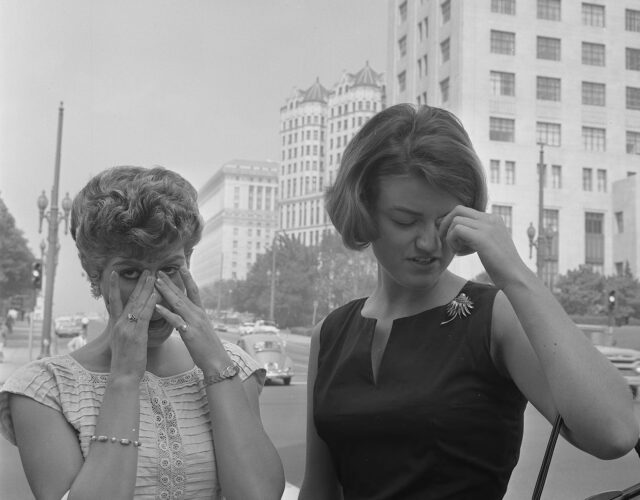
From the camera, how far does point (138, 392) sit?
154 cm

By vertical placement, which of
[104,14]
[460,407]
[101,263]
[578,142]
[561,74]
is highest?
[561,74]

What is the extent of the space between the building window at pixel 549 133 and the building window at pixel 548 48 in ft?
12.3

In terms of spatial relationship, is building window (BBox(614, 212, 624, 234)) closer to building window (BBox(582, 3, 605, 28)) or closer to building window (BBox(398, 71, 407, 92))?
building window (BBox(582, 3, 605, 28))

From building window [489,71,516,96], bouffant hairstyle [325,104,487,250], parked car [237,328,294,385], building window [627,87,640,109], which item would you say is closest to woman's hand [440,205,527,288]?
bouffant hairstyle [325,104,487,250]

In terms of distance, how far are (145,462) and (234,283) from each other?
75.8 m

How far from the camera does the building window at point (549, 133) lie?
4451 cm

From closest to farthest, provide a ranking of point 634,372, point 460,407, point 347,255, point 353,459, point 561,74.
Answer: point 460,407, point 353,459, point 634,372, point 561,74, point 347,255

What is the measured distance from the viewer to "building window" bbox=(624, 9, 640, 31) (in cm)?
4650

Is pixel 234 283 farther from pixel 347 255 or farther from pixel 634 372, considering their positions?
pixel 634 372

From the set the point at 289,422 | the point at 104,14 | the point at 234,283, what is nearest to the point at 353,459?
the point at 104,14

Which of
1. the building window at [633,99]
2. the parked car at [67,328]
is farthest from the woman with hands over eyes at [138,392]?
the building window at [633,99]

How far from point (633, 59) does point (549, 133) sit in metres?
7.46

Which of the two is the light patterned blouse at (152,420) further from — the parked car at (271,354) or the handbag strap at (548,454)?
the parked car at (271,354)

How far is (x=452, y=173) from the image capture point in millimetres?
1540
